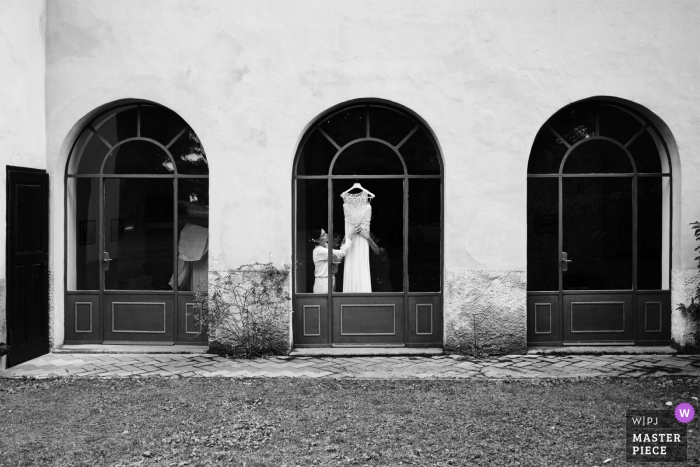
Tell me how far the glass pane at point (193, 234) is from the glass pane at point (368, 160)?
6.11 ft

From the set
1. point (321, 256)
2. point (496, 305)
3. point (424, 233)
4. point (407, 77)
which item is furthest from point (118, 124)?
point (496, 305)

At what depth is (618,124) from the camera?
838 centimetres

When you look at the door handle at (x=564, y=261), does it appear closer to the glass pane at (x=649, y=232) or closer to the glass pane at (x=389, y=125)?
the glass pane at (x=649, y=232)

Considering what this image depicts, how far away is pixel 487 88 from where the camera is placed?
8.07 metres

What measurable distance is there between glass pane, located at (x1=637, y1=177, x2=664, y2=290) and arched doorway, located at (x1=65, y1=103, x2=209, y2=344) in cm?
584

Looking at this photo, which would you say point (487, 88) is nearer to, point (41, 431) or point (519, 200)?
point (519, 200)

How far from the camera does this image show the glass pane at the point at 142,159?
853 cm

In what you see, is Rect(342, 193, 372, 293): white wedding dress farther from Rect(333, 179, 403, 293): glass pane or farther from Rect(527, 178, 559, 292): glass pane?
Rect(527, 178, 559, 292): glass pane

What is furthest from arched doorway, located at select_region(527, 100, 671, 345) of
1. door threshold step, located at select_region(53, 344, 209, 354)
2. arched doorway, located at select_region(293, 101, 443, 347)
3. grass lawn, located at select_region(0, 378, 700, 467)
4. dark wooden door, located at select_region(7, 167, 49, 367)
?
dark wooden door, located at select_region(7, 167, 49, 367)

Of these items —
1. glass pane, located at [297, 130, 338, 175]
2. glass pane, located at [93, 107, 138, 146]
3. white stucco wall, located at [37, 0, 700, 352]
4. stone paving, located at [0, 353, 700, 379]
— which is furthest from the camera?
glass pane, located at [93, 107, 138, 146]

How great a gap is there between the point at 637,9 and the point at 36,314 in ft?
28.3

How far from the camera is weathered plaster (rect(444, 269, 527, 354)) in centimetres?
813

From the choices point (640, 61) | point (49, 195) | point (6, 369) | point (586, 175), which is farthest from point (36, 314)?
point (640, 61)

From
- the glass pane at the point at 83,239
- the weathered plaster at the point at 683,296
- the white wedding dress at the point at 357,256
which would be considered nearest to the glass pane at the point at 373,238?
the white wedding dress at the point at 357,256
